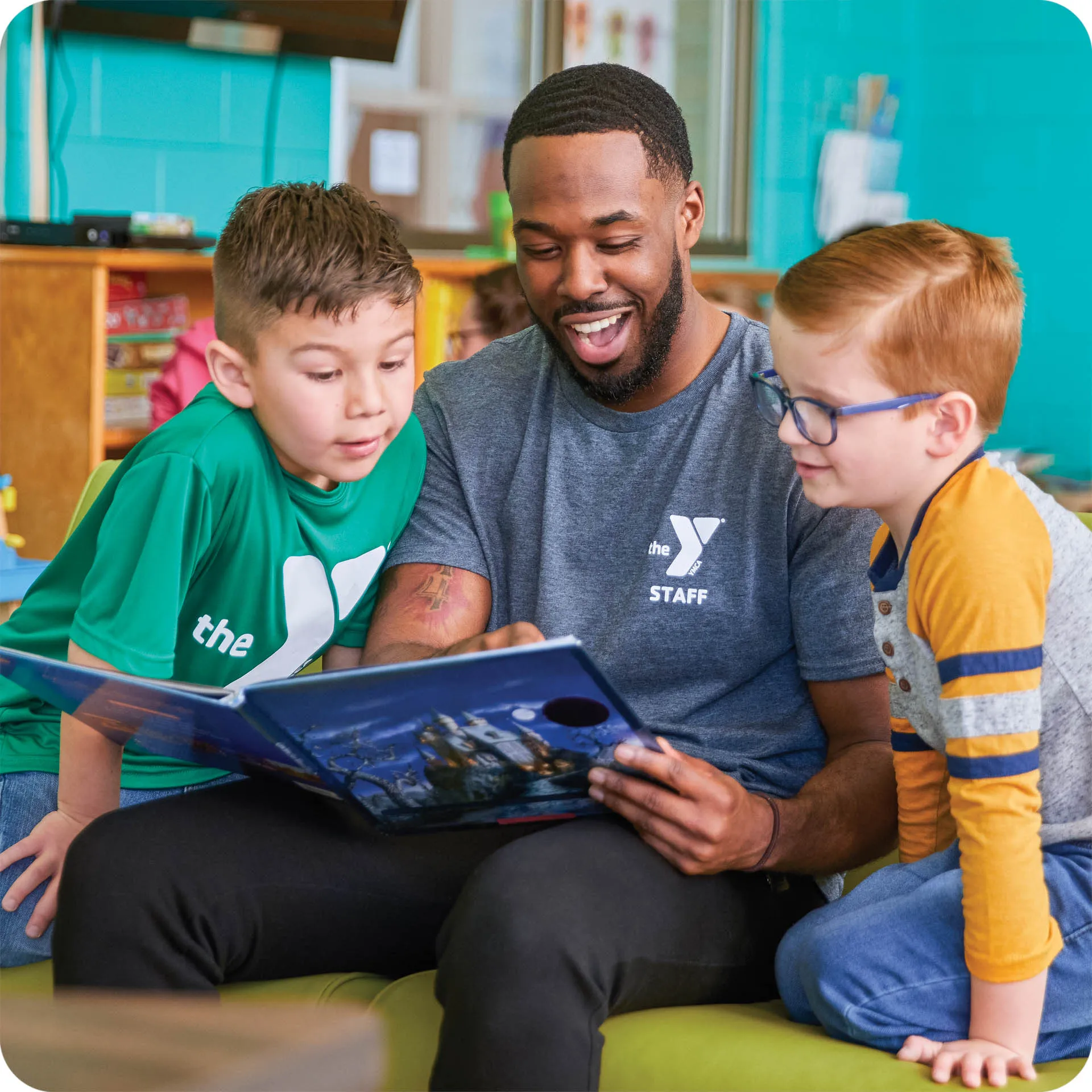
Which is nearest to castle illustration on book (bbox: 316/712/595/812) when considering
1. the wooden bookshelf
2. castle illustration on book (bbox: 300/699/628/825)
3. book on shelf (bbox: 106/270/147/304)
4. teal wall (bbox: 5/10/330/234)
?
Result: castle illustration on book (bbox: 300/699/628/825)

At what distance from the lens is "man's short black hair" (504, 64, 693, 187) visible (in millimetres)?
1339

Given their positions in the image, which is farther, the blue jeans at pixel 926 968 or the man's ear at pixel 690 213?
the man's ear at pixel 690 213

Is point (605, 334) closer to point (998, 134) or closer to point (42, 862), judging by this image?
point (42, 862)

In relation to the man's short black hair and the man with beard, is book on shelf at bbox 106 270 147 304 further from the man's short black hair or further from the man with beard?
the man's short black hair

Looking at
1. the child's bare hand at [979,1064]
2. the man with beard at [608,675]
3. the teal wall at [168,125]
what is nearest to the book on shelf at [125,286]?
the teal wall at [168,125]

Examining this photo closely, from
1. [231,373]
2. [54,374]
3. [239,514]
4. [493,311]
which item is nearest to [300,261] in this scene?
[231,373]

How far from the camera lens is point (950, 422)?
111cm

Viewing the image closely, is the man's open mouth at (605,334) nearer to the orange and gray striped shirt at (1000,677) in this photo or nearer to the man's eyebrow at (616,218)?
the man's eyebrow at (616,218)

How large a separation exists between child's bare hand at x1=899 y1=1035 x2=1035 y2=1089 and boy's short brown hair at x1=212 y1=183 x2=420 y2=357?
81cm

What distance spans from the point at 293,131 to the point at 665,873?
334cm

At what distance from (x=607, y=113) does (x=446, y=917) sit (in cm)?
79

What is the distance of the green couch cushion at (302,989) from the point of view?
1.18 metres

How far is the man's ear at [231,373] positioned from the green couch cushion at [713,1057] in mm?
574

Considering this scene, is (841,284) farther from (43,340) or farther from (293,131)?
(293,131)
